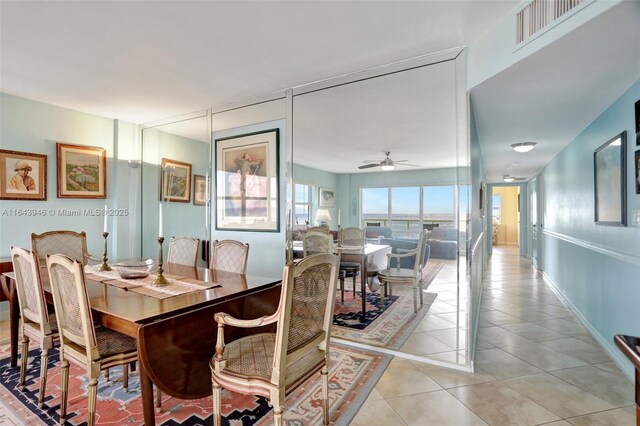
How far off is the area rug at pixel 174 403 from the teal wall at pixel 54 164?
169 centimetres

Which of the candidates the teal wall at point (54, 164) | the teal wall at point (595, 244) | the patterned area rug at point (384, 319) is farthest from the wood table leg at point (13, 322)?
the teal wall at point (595, 244)

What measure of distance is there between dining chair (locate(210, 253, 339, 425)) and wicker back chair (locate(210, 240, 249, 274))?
1006 millimetres

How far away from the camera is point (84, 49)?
243 centimetres

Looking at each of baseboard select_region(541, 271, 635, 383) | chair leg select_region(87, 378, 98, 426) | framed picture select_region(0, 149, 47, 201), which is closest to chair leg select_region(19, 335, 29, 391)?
chair leg select_region(87, 378, 98, 426)

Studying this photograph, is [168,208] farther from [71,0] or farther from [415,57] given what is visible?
[415,57]

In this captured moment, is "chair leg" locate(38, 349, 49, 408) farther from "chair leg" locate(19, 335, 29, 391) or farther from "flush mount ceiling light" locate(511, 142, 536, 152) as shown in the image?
"flush mount ceiling light" locate(511, 142, 536, 152)

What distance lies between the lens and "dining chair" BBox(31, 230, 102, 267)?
2863 millimetres

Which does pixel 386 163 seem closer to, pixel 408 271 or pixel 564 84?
pixel 408 271

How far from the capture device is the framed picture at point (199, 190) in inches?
157

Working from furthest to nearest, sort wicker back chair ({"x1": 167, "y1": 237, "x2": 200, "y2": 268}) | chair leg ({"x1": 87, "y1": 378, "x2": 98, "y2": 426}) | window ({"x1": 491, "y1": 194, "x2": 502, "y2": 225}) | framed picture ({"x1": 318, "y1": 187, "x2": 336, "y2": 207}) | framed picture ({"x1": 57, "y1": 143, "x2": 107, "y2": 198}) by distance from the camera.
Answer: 1. window ({"x1": 491, "y1": 194, "x2": 502, "y2": 225})
2. framed picture ({"x1": 57, "y1": 143, "x2": 107, "y2": 198})
3. framed picture ({"x1": 318, "y1": 187, "x2": 336, "y2": 207})
4. wicker back chair ({"x1": 167, "y1": 237, "x2": 200, "y2": 268})
5. chair leg ({"x1": 87, "y1": 378, "x2": 98, "y2": 426})

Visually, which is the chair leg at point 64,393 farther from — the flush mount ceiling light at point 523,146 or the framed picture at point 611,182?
the flush mount ceiling light at point 523,146

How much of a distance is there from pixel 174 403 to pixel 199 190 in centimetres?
259

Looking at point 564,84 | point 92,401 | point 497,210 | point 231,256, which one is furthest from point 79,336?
point 497,210

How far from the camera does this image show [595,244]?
3.00 metres
